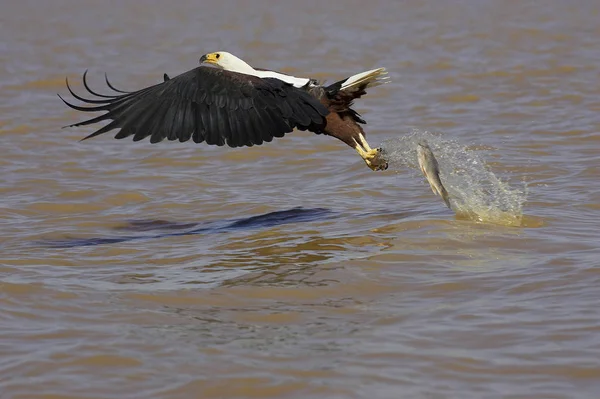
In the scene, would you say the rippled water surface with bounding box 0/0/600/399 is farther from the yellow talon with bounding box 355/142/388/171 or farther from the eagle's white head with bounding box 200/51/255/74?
the eagle's white head with bounding box 200/51/255/74

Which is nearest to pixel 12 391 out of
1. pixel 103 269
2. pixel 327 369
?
pixel 327 369

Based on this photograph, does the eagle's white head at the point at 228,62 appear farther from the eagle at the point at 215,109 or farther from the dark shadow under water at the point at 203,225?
the dark shadow under water at the point at 203,225

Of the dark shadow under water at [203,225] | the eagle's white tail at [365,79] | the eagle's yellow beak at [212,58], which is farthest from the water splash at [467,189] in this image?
the eagle's yellow beak at [212,58]

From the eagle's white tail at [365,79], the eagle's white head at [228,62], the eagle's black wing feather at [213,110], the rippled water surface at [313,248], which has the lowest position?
the rippled water surface at [313,248]

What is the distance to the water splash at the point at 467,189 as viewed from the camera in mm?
5754

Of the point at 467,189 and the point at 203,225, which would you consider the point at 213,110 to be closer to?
the point at 203,225

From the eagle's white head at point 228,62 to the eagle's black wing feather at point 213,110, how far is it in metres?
0.53

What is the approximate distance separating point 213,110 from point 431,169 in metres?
1.23

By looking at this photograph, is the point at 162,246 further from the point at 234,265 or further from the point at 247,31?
the point at 247,31

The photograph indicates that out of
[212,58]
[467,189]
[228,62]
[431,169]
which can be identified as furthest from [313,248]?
[212,58]

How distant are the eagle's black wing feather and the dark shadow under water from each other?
0.73 m

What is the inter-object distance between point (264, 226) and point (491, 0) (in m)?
9.01

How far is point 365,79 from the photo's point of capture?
5.93 meters

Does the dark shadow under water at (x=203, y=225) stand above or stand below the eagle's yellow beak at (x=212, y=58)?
below
